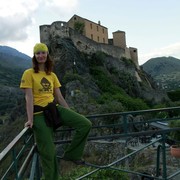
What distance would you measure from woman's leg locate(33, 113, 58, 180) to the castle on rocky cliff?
3846 centimetres

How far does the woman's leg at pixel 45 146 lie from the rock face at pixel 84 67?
24.5 metres

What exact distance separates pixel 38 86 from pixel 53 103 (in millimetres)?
275

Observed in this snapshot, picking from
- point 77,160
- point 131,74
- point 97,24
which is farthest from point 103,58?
point 77,160

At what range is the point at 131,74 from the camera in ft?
171

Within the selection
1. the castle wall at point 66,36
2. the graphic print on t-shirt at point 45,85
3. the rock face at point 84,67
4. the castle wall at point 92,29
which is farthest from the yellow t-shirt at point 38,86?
the castle wall at point 92,29

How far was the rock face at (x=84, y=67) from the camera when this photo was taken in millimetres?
32250

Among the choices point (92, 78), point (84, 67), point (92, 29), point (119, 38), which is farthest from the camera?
point (119, 38)

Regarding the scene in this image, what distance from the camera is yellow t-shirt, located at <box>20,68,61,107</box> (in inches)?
167

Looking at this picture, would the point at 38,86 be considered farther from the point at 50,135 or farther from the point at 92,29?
the point at 92,29

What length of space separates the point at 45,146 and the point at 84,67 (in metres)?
37.2

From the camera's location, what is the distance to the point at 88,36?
5409cm

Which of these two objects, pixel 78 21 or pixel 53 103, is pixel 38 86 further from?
pixel 78 21

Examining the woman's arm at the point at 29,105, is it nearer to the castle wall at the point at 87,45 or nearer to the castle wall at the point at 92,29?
the castle wall at the point at 87,45

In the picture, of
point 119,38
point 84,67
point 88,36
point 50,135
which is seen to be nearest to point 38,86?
point 50,135
